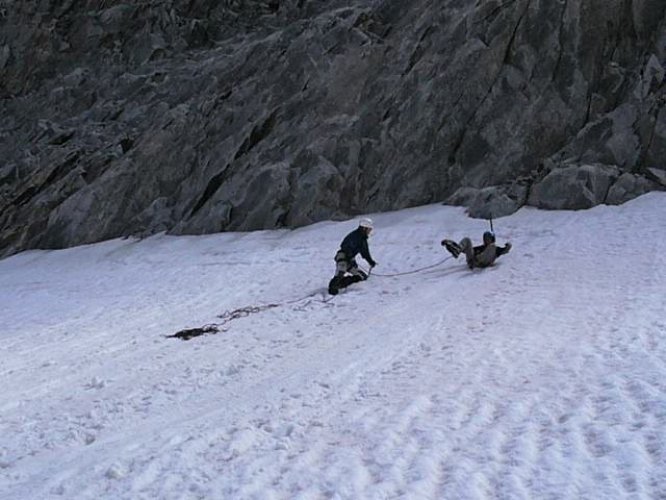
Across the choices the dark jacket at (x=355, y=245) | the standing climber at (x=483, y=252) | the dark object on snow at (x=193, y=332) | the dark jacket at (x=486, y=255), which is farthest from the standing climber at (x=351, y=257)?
the dark object on snow at (x=193, y=332)

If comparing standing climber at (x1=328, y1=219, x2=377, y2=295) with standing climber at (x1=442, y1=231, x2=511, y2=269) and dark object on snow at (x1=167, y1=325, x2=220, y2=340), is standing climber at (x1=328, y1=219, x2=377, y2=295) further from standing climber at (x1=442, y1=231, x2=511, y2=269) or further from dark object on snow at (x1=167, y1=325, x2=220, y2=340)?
dark object on snow at (x1=167, y1=325, x2=220, y2=340)

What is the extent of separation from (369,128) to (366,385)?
18993mm

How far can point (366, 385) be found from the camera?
748cm

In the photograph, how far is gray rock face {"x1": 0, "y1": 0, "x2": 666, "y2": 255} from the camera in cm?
2245

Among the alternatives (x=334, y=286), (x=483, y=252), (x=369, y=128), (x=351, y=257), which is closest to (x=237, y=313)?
(x=334, y=286)

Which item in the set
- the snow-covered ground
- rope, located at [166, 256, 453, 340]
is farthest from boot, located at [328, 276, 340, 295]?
the snow-covered ground

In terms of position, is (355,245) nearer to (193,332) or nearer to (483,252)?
(483,252)

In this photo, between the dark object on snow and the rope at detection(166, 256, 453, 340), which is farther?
the rope at detection(166, 256, 453, 340)

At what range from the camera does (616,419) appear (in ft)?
18.2

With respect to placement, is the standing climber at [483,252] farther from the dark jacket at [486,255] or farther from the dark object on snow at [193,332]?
the dark object on snow at [193,332]

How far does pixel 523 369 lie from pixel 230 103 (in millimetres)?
24636

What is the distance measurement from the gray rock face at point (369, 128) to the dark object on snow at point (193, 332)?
11.5 meters

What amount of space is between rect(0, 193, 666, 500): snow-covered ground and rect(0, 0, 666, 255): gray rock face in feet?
22.5

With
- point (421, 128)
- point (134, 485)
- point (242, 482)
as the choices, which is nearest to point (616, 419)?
point (242, 482)
